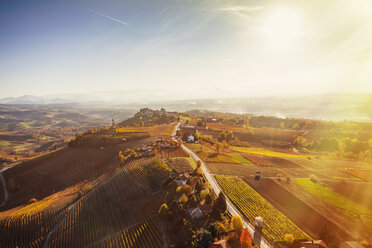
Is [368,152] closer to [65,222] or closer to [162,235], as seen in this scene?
[162,235]

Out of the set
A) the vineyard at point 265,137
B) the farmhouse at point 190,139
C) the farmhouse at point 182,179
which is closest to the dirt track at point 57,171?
the farmhouse at point 190,139

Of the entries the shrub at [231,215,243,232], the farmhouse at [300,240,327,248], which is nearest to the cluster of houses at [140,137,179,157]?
the shrub at [231,215,243,232]

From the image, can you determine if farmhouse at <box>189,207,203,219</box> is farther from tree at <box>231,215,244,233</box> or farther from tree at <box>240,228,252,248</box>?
tree at <box>240,228,252,248</box>

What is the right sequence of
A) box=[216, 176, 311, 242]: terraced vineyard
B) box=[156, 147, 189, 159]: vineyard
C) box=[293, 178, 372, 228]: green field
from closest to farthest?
box=[216, 176, 311, 242]: terraced vineyard → box=[293, 178, 372, 228]: green field → box=[156, 147, 189, 159]: vineyard

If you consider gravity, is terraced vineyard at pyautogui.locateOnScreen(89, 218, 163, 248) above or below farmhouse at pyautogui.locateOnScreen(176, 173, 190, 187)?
below

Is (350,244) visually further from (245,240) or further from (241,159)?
(241,159)

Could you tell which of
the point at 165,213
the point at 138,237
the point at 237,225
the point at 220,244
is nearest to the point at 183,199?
the point at 165,213

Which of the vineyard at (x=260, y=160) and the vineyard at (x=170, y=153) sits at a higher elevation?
the vineyard at (x=170, y=153)

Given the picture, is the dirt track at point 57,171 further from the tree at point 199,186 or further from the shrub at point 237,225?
the shrub at point 237,225

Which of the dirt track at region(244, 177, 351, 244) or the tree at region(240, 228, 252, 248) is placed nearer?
the tree at region(240, 228, 252, 248)
